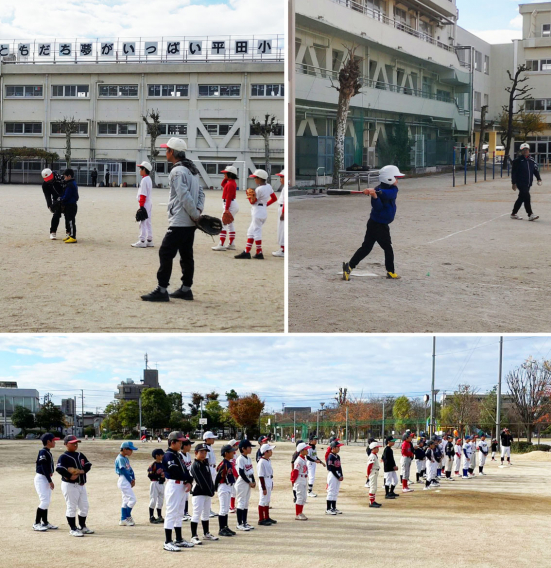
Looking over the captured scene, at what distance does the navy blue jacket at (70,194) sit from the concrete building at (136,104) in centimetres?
2705

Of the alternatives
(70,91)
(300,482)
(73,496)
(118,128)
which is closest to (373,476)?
(300,482)

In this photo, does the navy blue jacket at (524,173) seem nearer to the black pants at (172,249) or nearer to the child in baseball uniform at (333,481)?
the child in baseball uniform at (333,481)

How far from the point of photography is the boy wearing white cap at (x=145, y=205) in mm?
12359

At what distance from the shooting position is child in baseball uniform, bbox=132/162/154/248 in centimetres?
1236

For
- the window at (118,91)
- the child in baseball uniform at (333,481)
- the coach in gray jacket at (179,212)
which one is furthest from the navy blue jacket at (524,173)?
the window at (118,91)

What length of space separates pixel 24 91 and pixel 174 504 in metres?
40.7

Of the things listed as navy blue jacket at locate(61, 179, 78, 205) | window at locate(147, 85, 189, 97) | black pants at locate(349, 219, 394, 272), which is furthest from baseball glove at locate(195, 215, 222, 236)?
window at locate(147, 85, 189, 97)

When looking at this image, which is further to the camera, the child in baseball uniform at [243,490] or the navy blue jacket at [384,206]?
the navy blue jacket at [384,206]

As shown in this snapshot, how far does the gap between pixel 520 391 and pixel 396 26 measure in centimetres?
1539

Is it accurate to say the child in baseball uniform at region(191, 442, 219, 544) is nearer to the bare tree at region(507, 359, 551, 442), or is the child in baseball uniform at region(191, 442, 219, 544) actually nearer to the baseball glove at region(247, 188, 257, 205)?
the baseball glove at region(247, 188, 257, 205)

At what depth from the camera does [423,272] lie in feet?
33.0

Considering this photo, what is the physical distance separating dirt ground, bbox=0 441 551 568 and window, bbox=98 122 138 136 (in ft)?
112

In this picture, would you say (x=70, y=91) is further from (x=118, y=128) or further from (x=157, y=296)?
(x=157, y=296)

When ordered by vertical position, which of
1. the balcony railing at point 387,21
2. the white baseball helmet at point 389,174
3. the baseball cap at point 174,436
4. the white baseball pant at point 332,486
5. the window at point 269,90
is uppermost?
the window at point 269,90
